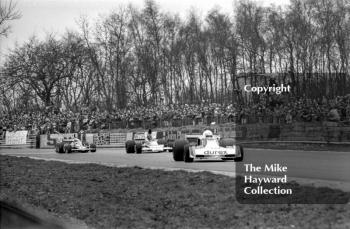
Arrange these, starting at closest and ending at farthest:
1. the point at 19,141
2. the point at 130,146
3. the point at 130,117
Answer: the point at 130,146
the point at 130,117
the point at 19,141

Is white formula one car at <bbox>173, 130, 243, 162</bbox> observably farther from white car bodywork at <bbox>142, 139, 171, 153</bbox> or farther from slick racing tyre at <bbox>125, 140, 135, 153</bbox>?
white car bodywork at <bbox>142, 139, 171, 153</bbox>

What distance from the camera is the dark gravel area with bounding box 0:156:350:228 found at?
5.57 metres

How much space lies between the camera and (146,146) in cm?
2558

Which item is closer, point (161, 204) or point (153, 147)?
point (161, 204)

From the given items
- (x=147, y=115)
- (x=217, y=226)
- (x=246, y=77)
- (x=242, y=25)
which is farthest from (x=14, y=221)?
(x=147, y=115)

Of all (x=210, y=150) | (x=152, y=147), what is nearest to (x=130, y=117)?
(x=152, y=147)

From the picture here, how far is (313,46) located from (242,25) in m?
2.85

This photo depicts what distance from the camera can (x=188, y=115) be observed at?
33312 mm

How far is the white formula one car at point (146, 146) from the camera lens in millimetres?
24562

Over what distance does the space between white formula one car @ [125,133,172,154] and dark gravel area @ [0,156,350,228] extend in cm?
1358

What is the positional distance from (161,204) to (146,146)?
734 inches

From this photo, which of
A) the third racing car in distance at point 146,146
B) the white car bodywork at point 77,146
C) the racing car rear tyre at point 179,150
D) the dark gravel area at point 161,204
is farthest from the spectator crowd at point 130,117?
the dark gravel area at point 161,204

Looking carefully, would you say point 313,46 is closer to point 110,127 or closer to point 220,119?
point 220,119

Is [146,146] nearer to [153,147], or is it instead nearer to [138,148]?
[153,147]
